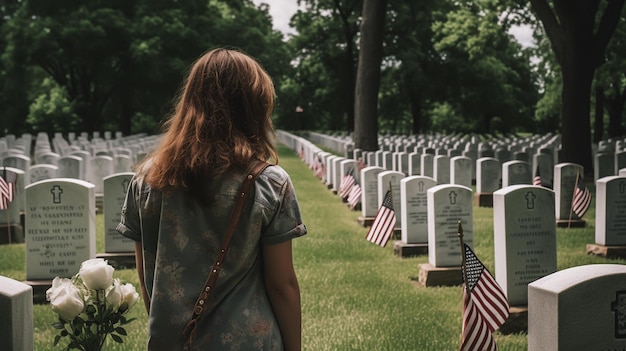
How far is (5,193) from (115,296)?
8932mm

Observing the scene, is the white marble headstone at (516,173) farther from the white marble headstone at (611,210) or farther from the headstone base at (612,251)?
the headstone base at (612,251)

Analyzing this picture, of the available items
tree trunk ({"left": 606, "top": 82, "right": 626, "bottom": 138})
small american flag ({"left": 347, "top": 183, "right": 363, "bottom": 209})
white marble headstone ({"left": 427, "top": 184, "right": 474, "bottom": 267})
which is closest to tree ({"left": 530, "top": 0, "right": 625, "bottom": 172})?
small american flag ({"left": 347, "top": 183, "right": 363, "bottom": 209})

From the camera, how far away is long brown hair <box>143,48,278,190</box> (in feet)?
9.18

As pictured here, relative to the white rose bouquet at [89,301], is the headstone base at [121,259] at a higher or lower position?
lower

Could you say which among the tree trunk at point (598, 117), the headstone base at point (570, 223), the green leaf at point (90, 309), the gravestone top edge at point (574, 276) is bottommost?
the headstone base at point (570, 223)

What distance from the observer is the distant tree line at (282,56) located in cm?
3425

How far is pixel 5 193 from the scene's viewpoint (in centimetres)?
1144

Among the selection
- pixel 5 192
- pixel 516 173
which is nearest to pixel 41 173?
pixel 5 192

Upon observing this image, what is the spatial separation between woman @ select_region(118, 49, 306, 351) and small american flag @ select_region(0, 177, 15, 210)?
9.35 metres

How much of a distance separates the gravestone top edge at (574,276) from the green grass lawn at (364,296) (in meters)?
2.70

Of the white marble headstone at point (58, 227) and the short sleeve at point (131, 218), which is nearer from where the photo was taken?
the short sleeve at point (131, 218)

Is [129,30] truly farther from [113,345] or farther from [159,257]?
[159,257]

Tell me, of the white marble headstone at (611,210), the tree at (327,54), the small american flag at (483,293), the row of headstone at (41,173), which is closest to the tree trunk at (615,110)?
the tree at (327,54)

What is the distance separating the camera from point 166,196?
2.84 m
